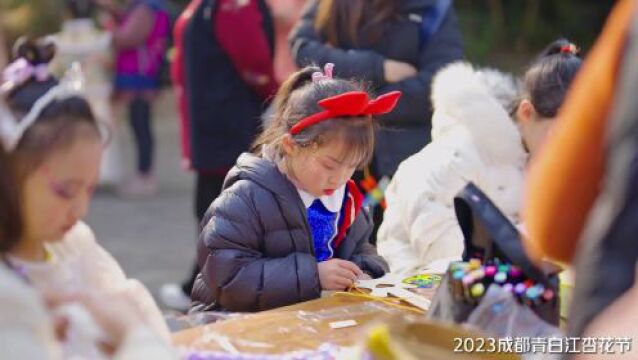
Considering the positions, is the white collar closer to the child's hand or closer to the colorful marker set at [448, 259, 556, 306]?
the child's hand

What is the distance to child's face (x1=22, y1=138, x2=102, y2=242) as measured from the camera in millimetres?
1955

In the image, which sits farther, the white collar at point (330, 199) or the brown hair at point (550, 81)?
the brown hair at point (550, 81)

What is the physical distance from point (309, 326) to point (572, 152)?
801mm

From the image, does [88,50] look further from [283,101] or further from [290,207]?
[290,207]

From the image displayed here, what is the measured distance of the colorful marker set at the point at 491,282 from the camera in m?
2.27

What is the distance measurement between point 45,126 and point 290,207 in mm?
924

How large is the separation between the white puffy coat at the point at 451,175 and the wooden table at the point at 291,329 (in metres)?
0.67

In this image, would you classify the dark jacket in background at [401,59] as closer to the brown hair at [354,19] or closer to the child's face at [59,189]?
the brown hair at [354,19]

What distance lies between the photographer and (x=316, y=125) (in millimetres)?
2766

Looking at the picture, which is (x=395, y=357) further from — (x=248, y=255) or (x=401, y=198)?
(x=401, y=198)

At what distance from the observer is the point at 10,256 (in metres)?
1.96

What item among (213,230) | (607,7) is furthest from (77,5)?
(607,7)

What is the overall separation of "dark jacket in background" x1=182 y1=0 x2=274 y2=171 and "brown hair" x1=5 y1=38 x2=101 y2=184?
2.84 meters

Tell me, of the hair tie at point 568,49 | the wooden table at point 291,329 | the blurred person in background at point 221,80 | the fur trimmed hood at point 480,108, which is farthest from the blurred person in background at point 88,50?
the wooden table at point 291,329
